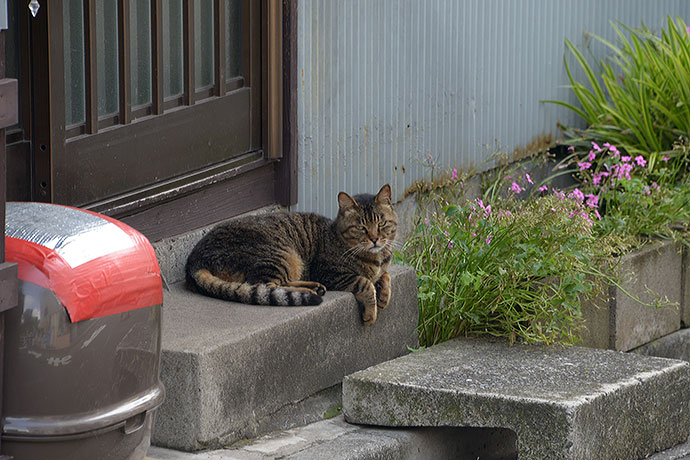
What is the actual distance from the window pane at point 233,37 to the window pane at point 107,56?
2.62ft

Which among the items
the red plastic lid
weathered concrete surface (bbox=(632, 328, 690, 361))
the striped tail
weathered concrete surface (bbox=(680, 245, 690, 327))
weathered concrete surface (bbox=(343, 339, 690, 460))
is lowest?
weathered concrete surface (bbox=(632, 328, 690, 361))

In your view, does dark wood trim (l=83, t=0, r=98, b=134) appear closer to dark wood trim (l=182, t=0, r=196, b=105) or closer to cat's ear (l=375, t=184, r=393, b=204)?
dark wood trim (l=182, t=0, r=196, b=105)

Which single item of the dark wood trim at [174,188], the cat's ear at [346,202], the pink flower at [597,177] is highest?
the dark wood trim at [174,188]

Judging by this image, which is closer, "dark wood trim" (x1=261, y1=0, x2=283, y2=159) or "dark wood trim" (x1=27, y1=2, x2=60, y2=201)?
"dark wood trim" (x1=27, y1=2, x2=60, y2=201)

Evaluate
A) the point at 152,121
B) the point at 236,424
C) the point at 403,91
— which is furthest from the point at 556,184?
the point at 236,424

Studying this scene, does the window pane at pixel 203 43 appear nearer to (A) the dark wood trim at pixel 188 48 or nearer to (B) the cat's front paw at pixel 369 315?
(A) the dark wood trim at pixel 188 48

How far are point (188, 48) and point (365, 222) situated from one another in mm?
1096

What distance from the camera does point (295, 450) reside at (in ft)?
13.3

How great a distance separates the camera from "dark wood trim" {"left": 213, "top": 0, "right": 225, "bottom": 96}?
5.09m

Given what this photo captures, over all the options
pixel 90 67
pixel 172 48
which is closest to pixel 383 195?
pixel 172 48

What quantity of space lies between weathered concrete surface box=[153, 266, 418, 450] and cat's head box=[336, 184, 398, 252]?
0.66ft

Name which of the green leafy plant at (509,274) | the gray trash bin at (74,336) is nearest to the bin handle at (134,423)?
the gray trash bin at (74,336)

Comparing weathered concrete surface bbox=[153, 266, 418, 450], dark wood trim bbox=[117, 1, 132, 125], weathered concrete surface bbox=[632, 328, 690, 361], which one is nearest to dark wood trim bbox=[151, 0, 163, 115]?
dark wood trim bbox=[117, 1, 132, 125]

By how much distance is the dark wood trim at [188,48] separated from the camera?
4906 mm
